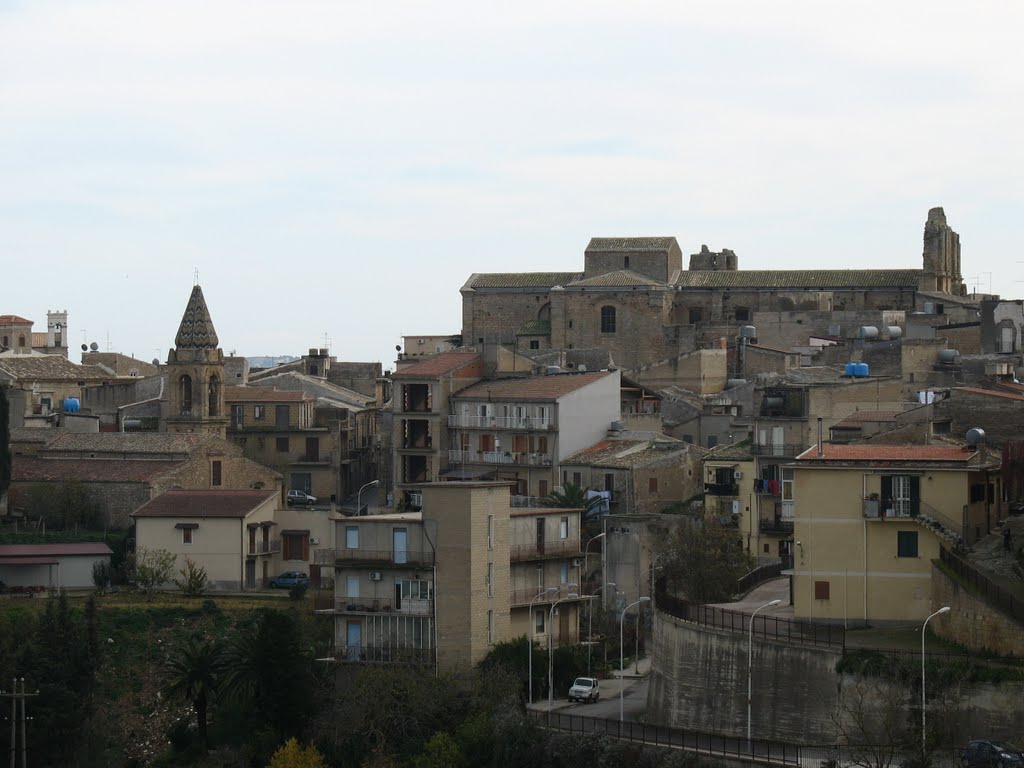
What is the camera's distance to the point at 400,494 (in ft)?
290

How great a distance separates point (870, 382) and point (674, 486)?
8.47 metres

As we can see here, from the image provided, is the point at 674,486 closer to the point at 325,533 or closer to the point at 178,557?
the point at 325,533

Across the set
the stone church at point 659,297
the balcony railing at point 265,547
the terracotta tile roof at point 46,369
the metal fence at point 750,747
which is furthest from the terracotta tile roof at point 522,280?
the metal fence at point 750,747

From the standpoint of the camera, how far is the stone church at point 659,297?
110 metres

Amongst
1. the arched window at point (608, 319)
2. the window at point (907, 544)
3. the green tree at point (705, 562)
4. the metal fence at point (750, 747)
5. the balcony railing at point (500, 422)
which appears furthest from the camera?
the arched window at point (608, 319)

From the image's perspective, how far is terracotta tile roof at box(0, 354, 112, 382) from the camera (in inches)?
4259

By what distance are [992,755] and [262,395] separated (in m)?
54.8

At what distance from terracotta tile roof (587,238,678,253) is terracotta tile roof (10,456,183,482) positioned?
32.6m

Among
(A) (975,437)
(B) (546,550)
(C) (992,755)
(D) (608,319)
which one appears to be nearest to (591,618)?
(B) (546,550)

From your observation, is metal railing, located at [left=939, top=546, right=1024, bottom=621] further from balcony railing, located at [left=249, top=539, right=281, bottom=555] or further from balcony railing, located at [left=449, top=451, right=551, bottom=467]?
balcony railing, located at [left=449, top=451, right=551, bottom=467]

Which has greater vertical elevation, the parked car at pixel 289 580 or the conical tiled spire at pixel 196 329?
the conical tiled spire at pixel 196 329

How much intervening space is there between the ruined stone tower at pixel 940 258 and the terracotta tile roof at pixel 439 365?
25.7m

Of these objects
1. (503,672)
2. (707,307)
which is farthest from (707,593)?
(707,307)

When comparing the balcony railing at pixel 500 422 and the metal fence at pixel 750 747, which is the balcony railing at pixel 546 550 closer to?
the metal fence at pixel 750 747
